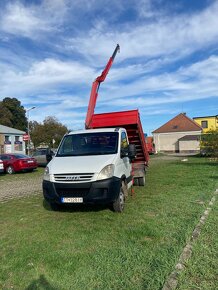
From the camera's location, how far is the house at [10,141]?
152ft

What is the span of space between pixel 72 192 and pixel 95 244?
1890 millimetres

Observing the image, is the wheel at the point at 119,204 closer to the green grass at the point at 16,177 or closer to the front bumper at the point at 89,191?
the front bumper at the point at 89,191

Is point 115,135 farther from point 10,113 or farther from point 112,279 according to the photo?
point 10,113

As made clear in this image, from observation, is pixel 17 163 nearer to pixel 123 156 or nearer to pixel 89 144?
pixel 89 144

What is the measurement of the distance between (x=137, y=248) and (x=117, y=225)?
1.42 meters

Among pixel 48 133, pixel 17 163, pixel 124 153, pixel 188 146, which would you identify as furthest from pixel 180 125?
pixel 124 153

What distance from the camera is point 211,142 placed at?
25672 millimetres

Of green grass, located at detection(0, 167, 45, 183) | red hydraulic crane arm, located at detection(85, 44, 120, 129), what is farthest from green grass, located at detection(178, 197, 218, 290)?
green grass, located at detection(0, 167, 45, 183)

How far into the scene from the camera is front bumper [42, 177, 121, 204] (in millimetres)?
6848

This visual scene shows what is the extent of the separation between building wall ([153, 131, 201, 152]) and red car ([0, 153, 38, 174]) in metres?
47.3

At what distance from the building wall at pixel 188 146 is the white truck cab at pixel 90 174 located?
54174 millimetres

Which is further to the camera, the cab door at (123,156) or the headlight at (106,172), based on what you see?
the cab door at (123,156)

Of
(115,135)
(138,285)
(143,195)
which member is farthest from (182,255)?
(143,195)

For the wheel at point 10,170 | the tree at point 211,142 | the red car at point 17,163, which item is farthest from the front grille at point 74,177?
the tree at point 211,142
